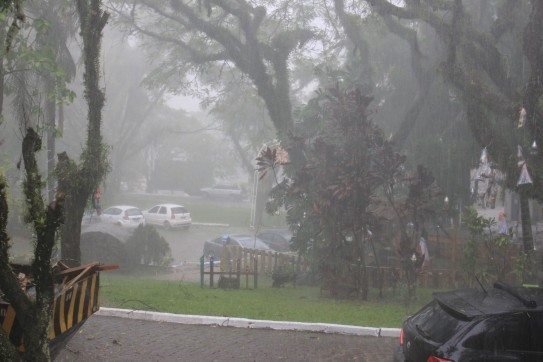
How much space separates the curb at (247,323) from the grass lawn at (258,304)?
44 centimetres

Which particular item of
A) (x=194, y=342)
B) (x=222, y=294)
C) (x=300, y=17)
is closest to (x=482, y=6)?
(x=300, y=17)

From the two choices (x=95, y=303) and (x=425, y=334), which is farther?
(x=95, y=303)

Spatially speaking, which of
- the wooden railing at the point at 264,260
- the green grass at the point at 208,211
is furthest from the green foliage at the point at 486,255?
the green grass at the point at 208,211

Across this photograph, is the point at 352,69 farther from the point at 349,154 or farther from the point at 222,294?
the point at 222,294

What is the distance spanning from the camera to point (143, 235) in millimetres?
16172

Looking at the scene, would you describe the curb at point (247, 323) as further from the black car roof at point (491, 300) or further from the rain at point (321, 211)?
the black car roof at point (491, 300)

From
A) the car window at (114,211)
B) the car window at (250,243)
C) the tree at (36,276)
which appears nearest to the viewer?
the tree at (36,276)

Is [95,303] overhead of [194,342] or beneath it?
overhead

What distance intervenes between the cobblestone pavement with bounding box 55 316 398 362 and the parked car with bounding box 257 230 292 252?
1170 cm

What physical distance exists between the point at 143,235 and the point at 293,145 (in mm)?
6150

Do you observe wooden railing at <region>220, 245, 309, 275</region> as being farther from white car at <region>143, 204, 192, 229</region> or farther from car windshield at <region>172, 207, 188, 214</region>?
car windshield at <region>172, 207, 188, 214</region>

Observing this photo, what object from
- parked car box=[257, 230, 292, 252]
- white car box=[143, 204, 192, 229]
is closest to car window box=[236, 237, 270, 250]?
parked car box=[257, 230, 292, 252]

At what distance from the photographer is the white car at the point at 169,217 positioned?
30891mm

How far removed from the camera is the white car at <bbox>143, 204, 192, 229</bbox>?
101 feet
